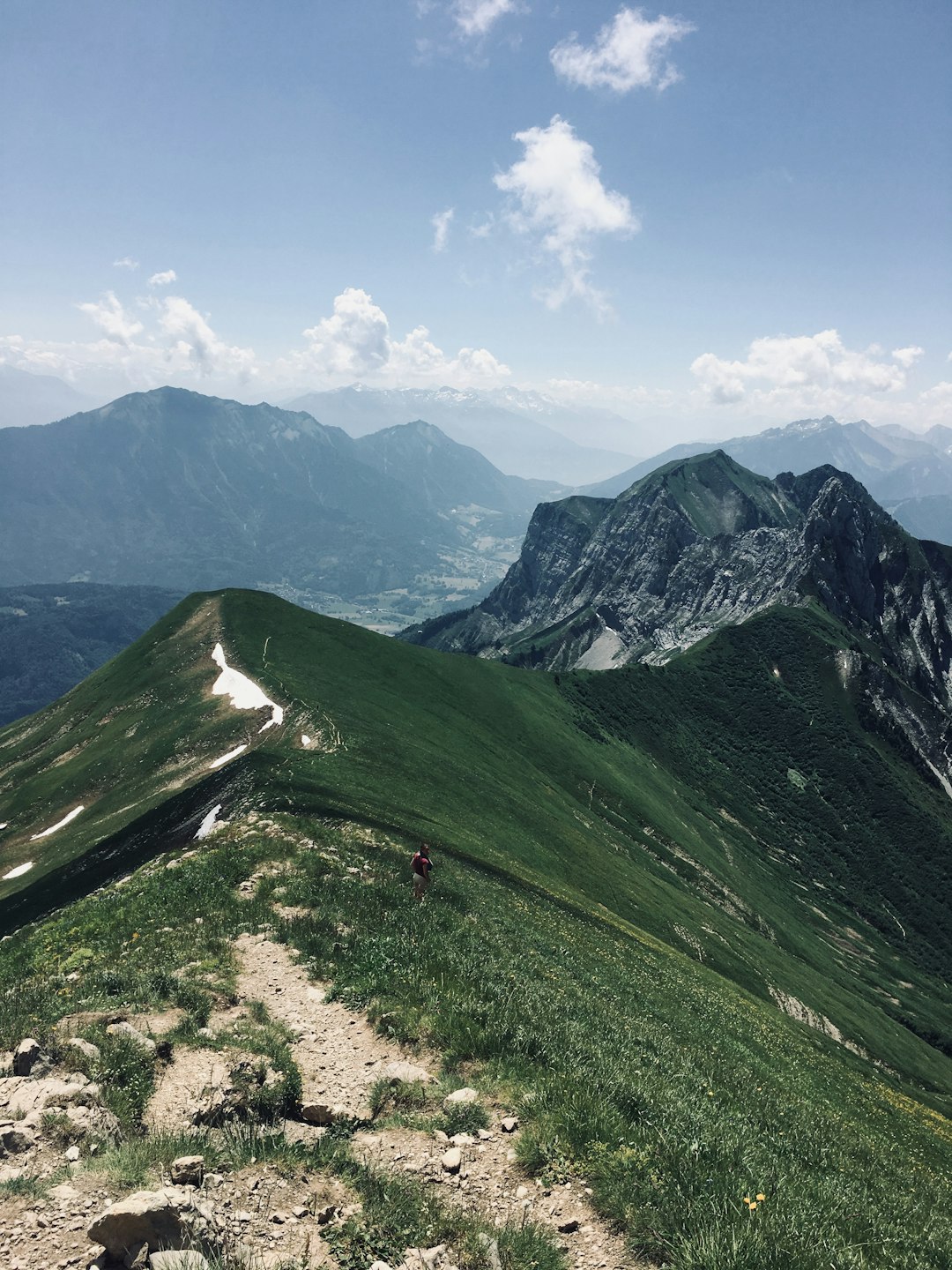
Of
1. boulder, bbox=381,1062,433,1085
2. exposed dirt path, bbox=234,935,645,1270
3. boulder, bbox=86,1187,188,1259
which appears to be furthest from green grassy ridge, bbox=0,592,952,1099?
boulder, bbox=86,1187,188,1259

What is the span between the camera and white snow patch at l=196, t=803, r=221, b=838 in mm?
33656

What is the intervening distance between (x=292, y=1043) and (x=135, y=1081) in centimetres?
305

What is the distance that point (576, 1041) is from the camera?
1343cm

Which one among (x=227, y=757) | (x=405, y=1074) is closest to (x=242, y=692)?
(x=227, y=757)

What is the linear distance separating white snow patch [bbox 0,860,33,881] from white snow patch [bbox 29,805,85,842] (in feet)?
16.3

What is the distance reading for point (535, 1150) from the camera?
9273 mm

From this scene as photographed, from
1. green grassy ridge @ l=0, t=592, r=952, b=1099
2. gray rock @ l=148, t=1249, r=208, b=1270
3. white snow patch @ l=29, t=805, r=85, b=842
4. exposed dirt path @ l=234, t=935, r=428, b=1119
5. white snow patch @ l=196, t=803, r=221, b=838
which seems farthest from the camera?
white snow patch @ l=29, t=805, r=85, b=842

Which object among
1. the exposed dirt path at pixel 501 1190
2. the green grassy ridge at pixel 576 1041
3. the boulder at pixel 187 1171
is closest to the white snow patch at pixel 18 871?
the green grassy ridge at pixel 576 1041

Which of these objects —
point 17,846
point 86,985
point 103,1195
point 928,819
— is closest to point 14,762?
point 17,846

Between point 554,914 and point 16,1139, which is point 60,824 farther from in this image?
point 16,1139

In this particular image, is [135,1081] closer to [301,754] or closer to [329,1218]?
[329,1218]

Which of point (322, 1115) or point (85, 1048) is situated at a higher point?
point (85, 1048)

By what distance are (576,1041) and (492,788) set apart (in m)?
52.2

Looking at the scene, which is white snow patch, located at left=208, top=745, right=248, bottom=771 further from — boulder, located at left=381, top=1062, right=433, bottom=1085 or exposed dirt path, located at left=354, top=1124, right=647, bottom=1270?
exposed dirt path, located at left=354, top=1124, right=647, bottom=1270
